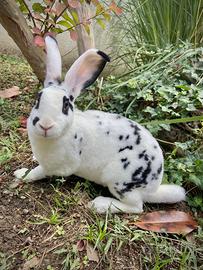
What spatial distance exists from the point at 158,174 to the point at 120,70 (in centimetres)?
167

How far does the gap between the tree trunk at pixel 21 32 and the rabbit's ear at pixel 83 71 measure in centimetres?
88

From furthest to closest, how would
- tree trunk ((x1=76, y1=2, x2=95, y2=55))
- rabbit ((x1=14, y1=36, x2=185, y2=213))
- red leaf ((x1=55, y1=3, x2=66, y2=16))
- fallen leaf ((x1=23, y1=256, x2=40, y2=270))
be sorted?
tree trunk ((x1=76, y1=2, x2=95, y2=55)) → red leaf ((x1=55, y1=3, x2=66, y2=16)) → rabbit ((x1=14, y1=36, x2=185, y2=213)) → fallen leaf ((x1=23, y1=256, x2=40, y2=270))

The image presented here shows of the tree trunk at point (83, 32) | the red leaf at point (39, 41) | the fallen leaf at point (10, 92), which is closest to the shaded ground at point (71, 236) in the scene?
the red leaf at point (39, 41)

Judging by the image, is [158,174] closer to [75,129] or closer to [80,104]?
[75,129]

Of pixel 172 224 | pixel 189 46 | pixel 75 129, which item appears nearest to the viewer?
pixel 75 129

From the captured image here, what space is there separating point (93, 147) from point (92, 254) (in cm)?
46

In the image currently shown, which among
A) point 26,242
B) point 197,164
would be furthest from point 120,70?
point 26,242

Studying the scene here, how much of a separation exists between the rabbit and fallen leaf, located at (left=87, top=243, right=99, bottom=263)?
22cm

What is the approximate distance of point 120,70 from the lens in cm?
341

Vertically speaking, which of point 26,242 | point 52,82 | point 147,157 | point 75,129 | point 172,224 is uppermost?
point 52,82

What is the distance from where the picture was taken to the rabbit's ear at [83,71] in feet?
5.75

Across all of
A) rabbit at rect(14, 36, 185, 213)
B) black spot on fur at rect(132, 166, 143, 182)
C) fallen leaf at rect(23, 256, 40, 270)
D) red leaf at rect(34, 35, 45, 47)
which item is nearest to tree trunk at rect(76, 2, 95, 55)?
red leaf at rect(34, 35, 45, 47)

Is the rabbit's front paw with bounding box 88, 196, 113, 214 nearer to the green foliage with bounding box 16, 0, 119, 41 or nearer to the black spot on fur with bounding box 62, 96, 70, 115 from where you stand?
the black spot on fur with bounding box 62, 96, 70, 115

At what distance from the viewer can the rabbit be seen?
1740 millimetres
